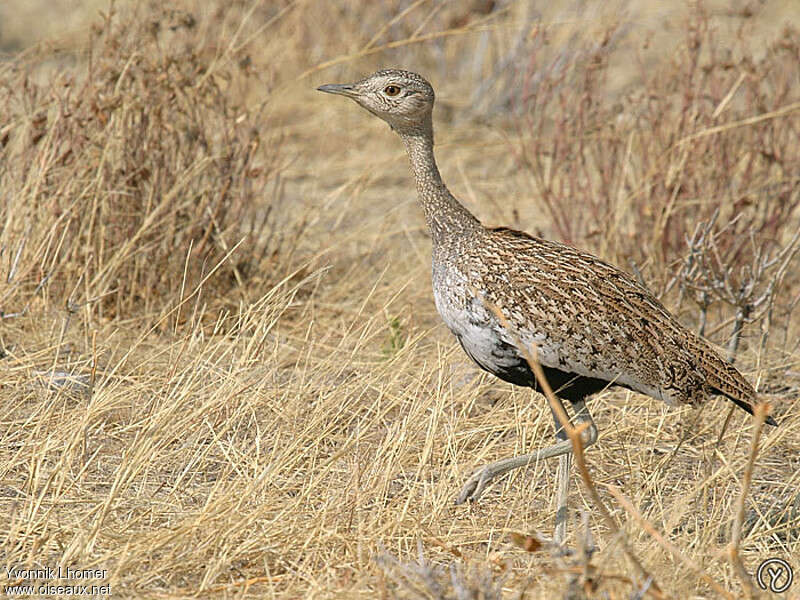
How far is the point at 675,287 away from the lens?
196 inches

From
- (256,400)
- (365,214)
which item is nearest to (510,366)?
(256,400)

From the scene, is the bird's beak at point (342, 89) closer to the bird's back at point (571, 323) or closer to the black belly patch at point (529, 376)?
the bird's back at point (571, 323)

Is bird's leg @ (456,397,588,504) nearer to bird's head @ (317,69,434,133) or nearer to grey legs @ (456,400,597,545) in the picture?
grey legs @ (456,400,597,545)

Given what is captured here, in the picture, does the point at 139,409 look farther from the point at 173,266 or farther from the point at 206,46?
the point at 206,46

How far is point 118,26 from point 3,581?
2697mm

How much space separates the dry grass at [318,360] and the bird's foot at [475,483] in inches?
4.2

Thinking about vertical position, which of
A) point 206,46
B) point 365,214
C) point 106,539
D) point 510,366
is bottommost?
point 365,214

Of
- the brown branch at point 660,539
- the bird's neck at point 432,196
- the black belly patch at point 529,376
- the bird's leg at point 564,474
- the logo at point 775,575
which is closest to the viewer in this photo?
the brown branch at point 660,539

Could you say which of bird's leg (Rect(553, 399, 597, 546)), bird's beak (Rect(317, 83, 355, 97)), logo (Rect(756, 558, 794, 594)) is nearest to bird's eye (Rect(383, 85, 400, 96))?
bird's beak (Rect(317, 83, 355, 97))

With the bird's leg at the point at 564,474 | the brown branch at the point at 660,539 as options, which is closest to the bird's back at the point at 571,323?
the bird's leg at the point at 564,474

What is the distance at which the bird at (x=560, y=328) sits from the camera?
3.10 metres

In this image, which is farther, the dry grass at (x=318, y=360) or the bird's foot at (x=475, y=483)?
the bird's foot at (x=475, y=483)

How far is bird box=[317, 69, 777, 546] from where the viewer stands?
10.2 feet

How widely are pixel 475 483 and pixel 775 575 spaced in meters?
0.81
